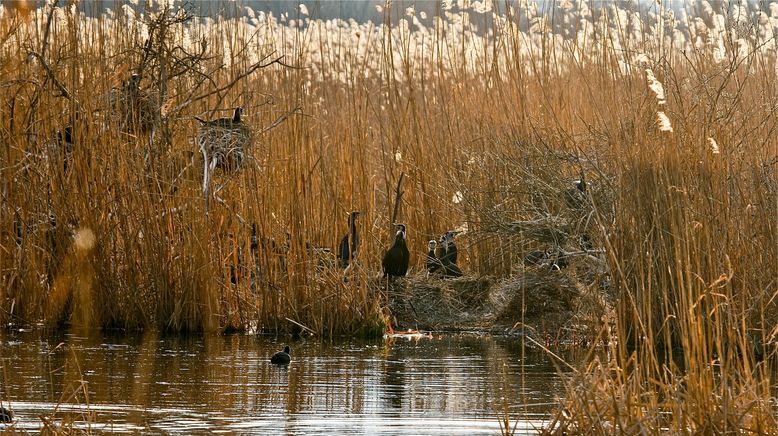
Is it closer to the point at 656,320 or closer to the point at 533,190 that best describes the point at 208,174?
the point at 533,190

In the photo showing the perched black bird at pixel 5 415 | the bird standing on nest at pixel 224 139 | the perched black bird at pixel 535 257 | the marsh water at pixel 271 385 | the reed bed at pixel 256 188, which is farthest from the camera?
the perched black bird at pixel 535 257

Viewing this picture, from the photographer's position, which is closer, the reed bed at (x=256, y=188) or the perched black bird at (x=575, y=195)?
the reed bed at (x=256, y=188)

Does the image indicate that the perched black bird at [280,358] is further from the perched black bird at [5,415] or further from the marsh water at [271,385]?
the perched black bird at [5,415]

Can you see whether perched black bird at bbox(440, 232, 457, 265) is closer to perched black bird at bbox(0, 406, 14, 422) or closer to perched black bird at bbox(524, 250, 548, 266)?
perched black bird at bbox(524, 250, 548, 266)

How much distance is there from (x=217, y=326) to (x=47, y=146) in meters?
1.32

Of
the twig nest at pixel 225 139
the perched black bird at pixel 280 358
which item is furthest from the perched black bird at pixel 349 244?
the perched black bird at pixel 280 358

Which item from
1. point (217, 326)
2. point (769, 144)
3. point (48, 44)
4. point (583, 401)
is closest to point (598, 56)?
point (769, 144)

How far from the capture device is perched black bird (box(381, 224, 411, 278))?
25.4 feet

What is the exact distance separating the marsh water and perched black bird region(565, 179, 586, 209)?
845 mm

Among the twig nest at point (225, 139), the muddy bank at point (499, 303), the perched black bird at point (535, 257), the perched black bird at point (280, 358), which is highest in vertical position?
the twig nest at point (225, 139)

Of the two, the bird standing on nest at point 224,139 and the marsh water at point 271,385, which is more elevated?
the bird standing on nest at point 224,139

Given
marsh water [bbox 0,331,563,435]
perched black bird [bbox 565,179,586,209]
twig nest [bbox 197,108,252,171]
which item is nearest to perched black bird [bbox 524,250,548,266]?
perched black bird [bbox 565,179,586,209]

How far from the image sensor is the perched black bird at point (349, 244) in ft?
24.1

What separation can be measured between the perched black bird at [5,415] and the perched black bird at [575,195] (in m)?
3.98
